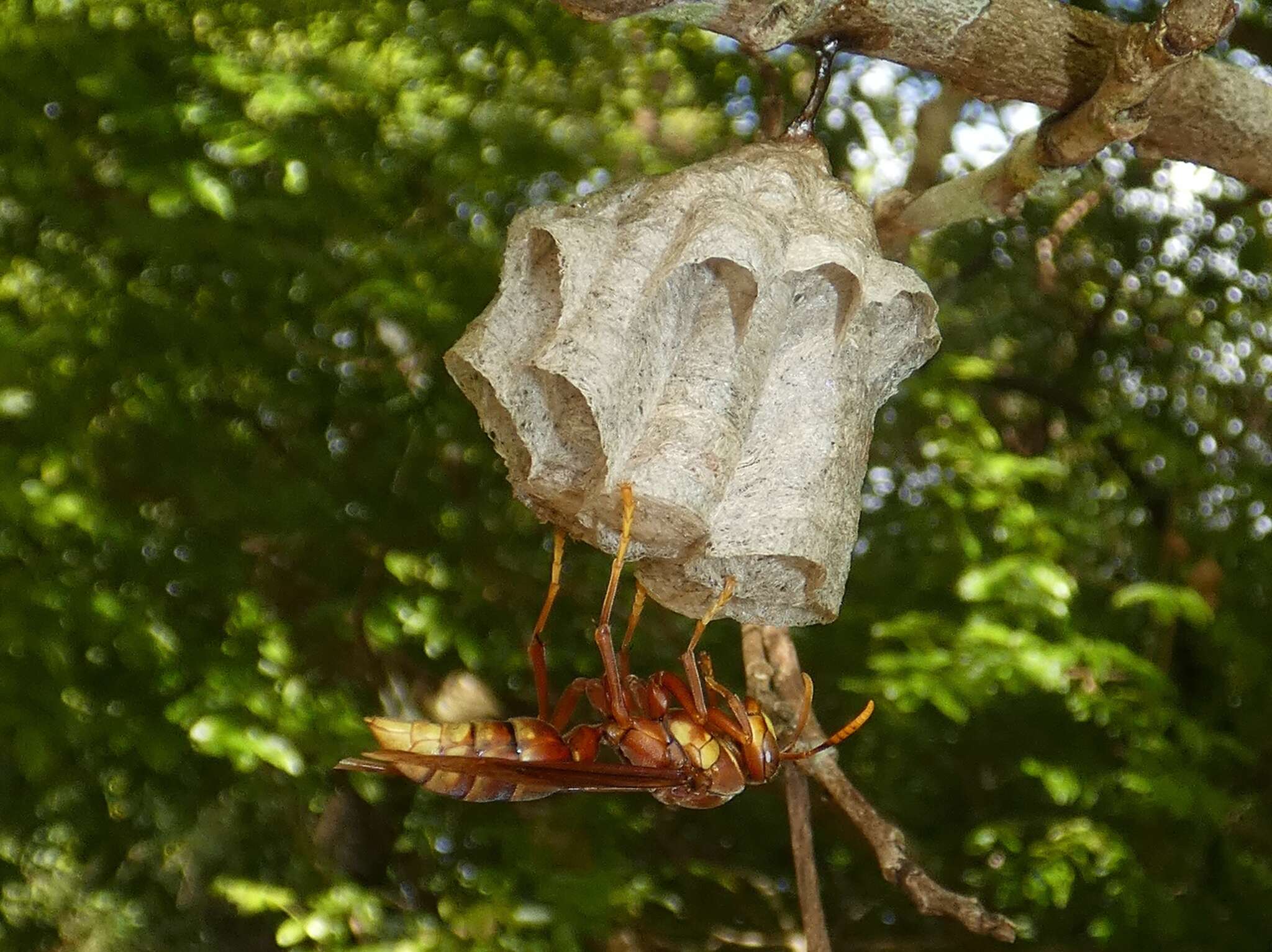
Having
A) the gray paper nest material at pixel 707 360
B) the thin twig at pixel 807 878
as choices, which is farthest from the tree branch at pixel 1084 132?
the thin twig at pixel 807 878

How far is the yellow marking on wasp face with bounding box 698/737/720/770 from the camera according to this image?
197 centimetres

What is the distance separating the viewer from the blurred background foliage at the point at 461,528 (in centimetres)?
296

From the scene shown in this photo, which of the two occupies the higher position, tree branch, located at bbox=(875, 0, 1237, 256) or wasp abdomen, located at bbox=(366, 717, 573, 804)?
tree branch, located at bbox=(875, 0, 1237, 256)

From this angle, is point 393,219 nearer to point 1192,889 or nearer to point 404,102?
point 404,102

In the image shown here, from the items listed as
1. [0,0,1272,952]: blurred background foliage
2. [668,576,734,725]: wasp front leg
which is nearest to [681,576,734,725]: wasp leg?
[668,576,734,725]: wasp front leg

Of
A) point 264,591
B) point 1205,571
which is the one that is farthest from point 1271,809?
point 264,591

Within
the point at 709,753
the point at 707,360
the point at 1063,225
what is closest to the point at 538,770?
the point at 709,753

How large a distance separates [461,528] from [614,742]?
80.1 inches

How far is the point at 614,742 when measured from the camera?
1.95 meters

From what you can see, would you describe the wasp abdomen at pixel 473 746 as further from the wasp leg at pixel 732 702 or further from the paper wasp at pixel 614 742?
the wasp leg at pixel 732 702

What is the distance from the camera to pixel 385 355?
3.88 m

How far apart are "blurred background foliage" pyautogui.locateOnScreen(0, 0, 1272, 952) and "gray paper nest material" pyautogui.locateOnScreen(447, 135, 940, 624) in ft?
3.22

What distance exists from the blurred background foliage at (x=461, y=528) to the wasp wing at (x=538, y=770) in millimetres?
1148

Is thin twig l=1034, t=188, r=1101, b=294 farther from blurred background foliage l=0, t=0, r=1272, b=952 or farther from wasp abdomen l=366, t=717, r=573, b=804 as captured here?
Answer: wasp abdomen l=366, t=717, r=573, b=804
